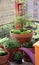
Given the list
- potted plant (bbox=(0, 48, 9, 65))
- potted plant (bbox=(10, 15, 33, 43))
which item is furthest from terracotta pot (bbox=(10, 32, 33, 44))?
potted plant (bbox=(0, 48, 9, 65))

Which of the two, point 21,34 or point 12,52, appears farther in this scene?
point 21,34

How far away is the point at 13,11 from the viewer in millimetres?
3611

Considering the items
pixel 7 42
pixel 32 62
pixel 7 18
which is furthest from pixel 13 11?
pixel 32 62

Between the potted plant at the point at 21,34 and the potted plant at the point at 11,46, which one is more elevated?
the potted plant at the point at 21,34

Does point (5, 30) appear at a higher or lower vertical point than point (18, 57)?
higher

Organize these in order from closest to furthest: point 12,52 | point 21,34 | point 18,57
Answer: point 18,57 < point 12,52 < point 21,34

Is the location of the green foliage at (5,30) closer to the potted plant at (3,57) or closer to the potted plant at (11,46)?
the potted plant at (11,46)

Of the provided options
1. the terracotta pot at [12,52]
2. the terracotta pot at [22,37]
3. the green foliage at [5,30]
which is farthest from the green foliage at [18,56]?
the green foliage at [5,30]

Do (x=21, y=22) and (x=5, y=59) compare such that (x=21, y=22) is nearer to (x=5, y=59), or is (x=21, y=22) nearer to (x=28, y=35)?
(x=28, y=35)

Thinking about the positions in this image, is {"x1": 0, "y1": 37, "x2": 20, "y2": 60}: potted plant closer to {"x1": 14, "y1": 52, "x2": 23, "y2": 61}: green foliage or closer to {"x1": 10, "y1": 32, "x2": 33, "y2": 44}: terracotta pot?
{"x1": 14, "y1": 52, "x2": 23, "y2": 61}: green foliage

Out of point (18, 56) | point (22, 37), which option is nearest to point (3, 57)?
point (18, 56)

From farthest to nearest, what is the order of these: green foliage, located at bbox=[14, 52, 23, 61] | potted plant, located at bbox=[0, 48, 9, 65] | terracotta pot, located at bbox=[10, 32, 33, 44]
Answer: terracotta pot, located at bbox=[10, 32, 33, 44]
green foliage, located at bbox=[14, 52, 23, 61]
potted plant, located at bbox=[0, 48, 9, 65]

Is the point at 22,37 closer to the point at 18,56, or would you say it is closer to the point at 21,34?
the point at 21,34

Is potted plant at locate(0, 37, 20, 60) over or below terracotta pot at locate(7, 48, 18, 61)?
over
